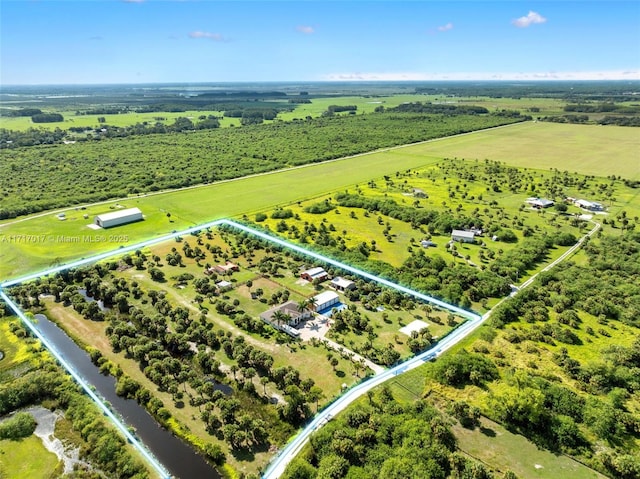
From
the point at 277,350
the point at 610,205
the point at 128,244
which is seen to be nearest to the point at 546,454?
the point at 277,350

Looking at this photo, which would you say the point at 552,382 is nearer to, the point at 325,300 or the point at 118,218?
the point at 325,300

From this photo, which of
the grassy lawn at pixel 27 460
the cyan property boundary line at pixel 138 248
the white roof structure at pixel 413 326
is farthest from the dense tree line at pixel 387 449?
the grassy lawn at pixel 27 460

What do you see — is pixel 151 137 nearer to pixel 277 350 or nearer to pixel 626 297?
pixel 277 350

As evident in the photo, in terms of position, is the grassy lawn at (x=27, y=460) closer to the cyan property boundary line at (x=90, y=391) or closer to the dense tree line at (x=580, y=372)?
the cyan property boundary line at (x=90, y=391)

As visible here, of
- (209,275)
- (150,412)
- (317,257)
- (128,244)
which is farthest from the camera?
(128,244)

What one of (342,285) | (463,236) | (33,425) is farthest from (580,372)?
(33,425)

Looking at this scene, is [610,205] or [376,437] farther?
[610,205]

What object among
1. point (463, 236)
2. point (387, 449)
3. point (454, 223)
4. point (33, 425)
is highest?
point (454, 223)
